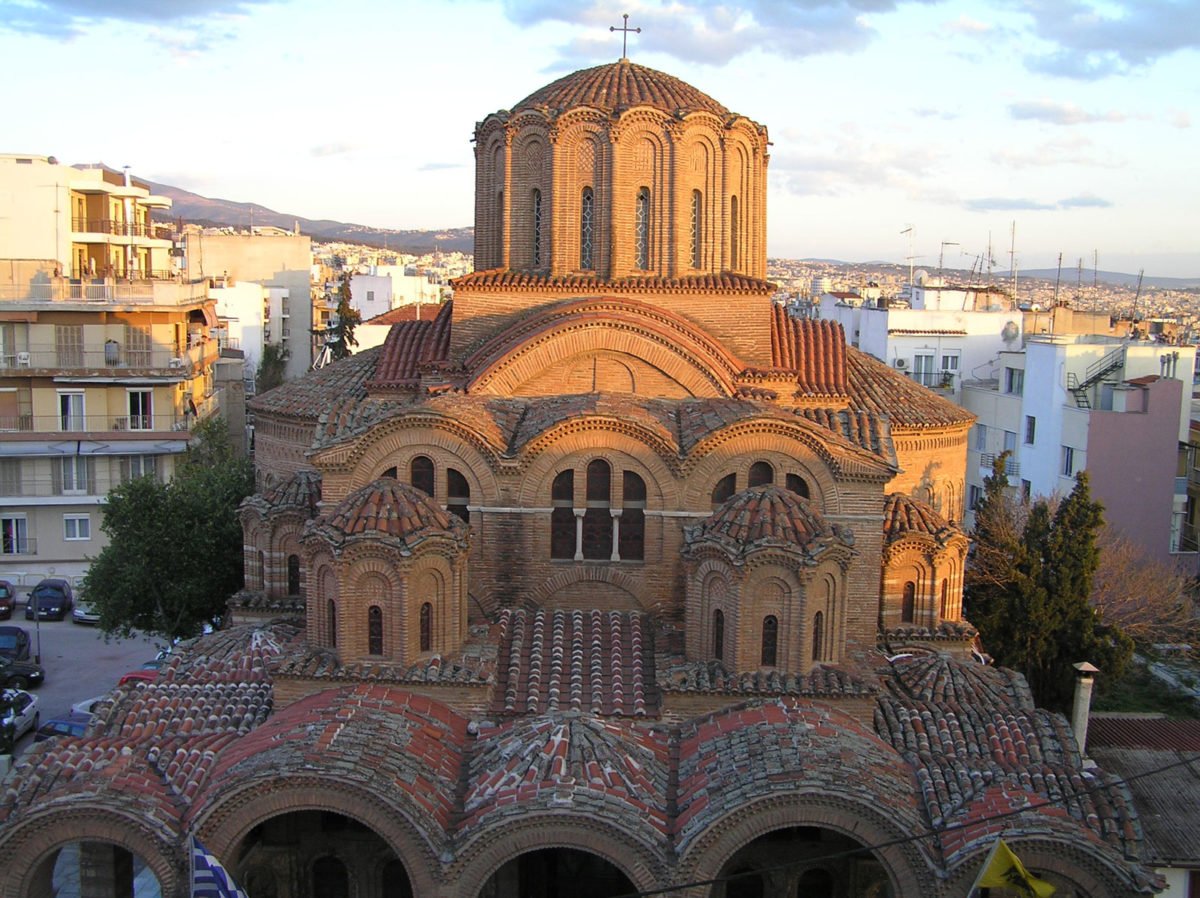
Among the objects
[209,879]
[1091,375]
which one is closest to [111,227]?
[209,879]

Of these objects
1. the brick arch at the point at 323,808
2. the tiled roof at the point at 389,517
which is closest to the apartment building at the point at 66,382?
the tiled roof at the point at 389,517

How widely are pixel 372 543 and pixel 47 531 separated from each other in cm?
2029

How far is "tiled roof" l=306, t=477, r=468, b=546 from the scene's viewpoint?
14922mm

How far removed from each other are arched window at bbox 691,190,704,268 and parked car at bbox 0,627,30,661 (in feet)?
55.7

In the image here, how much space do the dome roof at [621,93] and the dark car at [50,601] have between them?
1781 cm

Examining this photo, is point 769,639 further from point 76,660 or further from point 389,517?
point 76,660

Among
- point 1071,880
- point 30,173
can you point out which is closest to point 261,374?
point 30,173

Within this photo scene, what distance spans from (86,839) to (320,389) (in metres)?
12.9

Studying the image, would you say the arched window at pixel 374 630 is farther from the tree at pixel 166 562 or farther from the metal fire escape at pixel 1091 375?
the metal fire escape at pixel 1091 375

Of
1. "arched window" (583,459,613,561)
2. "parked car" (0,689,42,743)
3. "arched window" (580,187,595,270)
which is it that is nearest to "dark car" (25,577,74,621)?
"parked car" (0,689,42,743)

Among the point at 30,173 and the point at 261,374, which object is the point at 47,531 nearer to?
the point at 30,173

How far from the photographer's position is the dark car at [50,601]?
95.8 feet

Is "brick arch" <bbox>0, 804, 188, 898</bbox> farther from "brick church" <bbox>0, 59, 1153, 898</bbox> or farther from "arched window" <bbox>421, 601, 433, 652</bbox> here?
"arched window" <bbox>421, 601, 433, 652</bbox>

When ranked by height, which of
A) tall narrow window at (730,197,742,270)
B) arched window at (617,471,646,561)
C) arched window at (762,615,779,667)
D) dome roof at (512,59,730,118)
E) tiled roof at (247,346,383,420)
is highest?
dome roof at (512,59,730,118)
